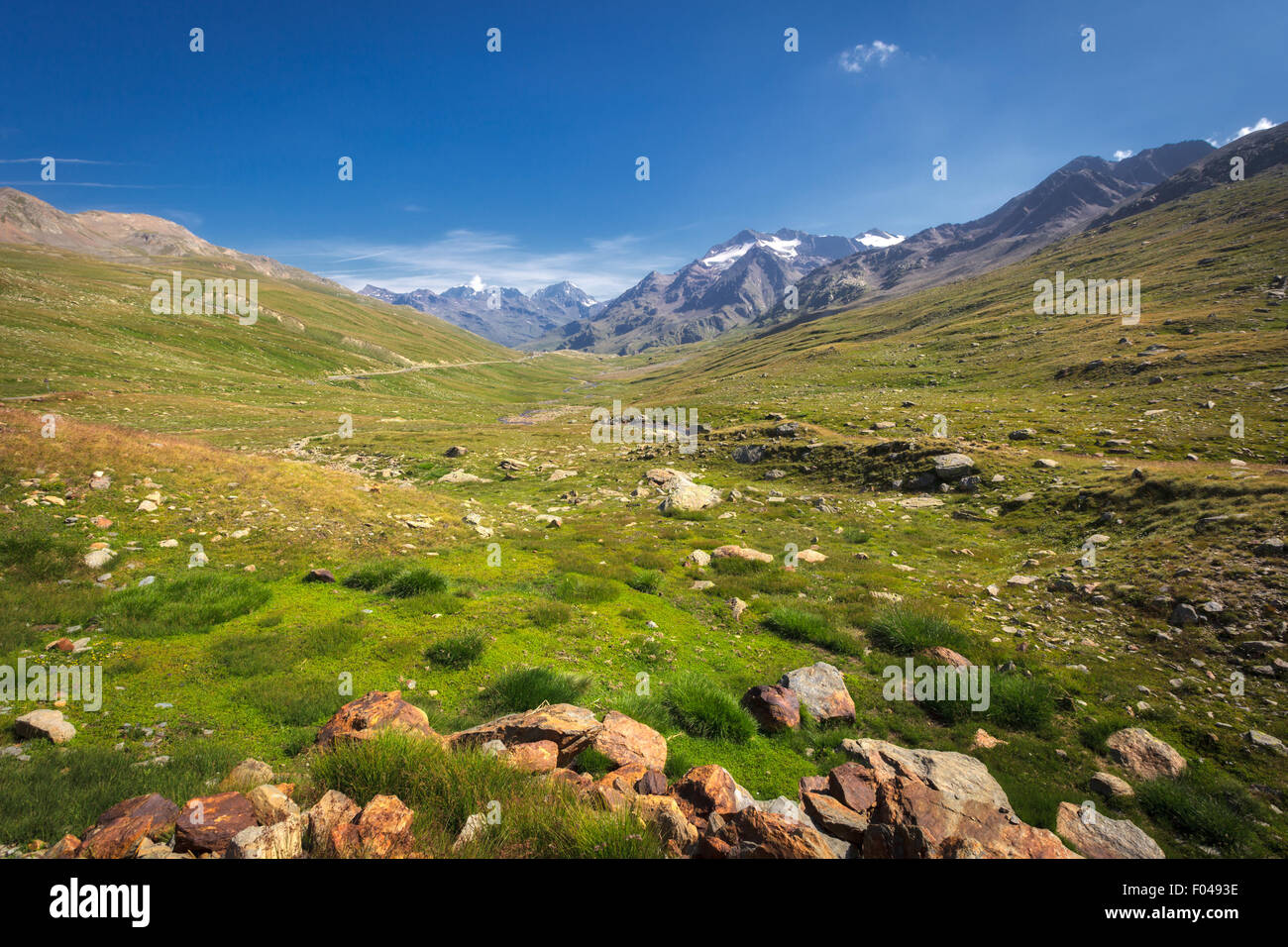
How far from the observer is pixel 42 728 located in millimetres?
5590

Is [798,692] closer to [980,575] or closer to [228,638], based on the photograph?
[980,575]

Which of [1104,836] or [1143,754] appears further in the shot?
[1143,754]

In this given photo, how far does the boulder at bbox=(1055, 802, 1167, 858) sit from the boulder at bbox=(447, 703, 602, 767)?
5736 millimetres

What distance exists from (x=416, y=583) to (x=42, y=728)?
5.77m

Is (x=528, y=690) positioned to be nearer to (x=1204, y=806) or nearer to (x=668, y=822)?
(x=668, y=822)

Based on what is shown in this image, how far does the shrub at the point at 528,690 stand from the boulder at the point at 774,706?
9.47ft

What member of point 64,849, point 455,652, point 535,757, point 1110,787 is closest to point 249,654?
point 455,652

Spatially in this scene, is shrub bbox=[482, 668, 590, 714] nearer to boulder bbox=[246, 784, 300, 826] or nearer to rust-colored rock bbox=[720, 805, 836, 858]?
boulder bbox=[246, 784, 300, 826]

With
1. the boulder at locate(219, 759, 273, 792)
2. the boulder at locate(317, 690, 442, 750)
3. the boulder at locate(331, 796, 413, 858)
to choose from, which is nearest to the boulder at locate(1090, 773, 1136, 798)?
the boulder at locate(331, 796, 413, 858)

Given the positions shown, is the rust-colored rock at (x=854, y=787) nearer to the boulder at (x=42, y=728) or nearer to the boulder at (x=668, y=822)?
the boulder at (x=668, y=822)

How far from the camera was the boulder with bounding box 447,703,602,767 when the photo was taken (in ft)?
19.6

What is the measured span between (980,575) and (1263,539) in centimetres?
541

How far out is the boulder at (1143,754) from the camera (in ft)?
20.6
